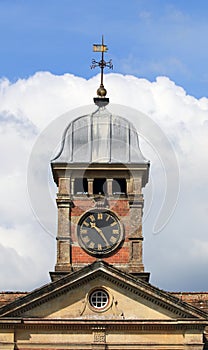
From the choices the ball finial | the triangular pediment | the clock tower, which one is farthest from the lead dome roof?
the triangular pediment

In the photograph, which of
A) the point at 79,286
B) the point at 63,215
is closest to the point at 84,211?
the point at 63,215

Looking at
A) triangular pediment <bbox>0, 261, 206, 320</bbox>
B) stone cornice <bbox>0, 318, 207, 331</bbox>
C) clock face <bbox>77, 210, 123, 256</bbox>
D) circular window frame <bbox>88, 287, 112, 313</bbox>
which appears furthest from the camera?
clock face <bbox>77, 210, 123, 256</bbox>

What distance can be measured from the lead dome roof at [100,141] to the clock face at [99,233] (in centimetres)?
318

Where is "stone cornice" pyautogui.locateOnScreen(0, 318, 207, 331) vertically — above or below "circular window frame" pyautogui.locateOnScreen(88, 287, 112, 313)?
below

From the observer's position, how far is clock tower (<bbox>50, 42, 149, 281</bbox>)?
56031 mm

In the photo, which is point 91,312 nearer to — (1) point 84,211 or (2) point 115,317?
(2) point 115,317

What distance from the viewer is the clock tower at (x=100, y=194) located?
56031 millimetres

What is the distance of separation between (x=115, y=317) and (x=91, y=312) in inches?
46.2

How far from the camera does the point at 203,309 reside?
54.4 metres

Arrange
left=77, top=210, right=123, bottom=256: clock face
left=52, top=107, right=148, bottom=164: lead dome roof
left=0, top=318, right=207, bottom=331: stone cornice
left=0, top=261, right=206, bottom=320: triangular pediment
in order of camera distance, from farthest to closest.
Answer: left=52, top=107, right=148, bottom=164: lead dome roof < left=77, top=210, right=123, bottom=256: clock face < left=0, top=261, right=206, bottom=320: triangular pediment < left=0, top=318, right=207, bottom=331: stone cornice

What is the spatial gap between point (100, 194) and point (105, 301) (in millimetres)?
7729

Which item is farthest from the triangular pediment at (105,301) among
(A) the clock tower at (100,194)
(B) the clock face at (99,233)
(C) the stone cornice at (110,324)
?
(B) the clock face at (99,233)

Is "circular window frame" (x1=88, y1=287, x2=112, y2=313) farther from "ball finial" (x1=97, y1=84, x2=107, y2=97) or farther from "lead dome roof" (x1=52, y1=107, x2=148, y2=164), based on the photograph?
"ball finial" (x1=97, y1=84, x2=107, y2=97)

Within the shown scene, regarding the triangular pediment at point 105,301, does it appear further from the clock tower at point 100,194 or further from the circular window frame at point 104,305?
the clock tower at point 100,194
